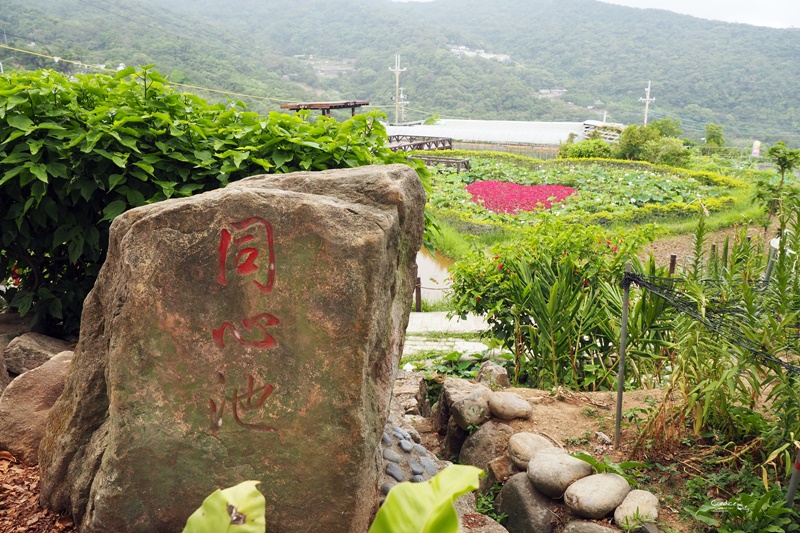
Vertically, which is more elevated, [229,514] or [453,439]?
[229,514]

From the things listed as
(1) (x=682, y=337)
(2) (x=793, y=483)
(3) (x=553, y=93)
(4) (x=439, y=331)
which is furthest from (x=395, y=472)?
(3) (x=553, y=93)

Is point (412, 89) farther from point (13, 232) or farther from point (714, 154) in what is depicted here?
point (13, 232)

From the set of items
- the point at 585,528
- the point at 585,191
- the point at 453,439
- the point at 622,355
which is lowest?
the point at 453,439

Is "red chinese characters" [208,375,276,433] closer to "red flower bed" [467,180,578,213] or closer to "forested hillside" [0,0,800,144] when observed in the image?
"red flower bed" [467,180,578,213]

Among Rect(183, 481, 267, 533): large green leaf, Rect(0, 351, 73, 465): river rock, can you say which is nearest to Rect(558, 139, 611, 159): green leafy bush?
Rect(0, 351, 73, 465): river rock

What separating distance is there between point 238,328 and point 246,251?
28 centimetres

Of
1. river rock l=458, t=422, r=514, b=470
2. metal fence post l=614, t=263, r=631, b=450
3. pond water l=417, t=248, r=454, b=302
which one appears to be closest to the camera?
metal fence post l=614, t=263, r=631, b=450

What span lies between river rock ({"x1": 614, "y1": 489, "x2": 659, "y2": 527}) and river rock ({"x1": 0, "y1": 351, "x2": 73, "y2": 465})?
8.95 feet

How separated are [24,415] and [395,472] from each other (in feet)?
5.87

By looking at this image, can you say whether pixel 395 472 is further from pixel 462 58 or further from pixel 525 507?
pixel 462 58

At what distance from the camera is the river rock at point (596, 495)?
10.2 feet

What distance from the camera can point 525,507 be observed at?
341 centimetres

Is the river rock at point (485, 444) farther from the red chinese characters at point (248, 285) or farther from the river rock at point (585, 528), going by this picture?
the red chinese characters at point (248, 285)

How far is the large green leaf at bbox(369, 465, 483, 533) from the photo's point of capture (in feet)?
5.15
